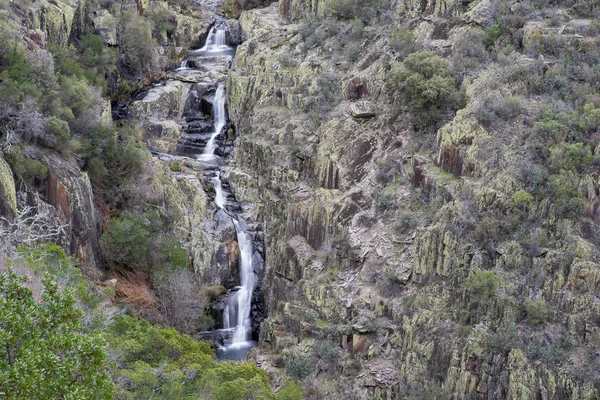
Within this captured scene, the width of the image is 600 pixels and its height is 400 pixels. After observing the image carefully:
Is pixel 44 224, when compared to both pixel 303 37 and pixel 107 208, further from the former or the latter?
pixel 303 37

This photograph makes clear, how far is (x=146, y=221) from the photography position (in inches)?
1367

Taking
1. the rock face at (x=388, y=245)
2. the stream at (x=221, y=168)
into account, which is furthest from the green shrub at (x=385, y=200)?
the stream at (x=221, y=168)

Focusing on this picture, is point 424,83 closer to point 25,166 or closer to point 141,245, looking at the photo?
point 141,245

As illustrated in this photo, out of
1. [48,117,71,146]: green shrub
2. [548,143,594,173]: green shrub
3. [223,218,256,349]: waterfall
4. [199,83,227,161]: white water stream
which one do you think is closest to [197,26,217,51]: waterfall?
[199,83,227,161]: white water stream

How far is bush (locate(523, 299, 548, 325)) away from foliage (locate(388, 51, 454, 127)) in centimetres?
1187

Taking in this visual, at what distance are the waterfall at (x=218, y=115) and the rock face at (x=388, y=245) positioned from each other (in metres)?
2.72

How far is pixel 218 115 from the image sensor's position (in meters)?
47.3

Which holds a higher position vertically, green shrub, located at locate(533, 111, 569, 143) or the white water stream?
green shrub, located at locate(533, 111, 569, 143)

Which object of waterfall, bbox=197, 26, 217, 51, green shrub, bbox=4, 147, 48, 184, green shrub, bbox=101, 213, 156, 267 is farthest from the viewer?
waterfall, bbox=197, 26, 217, 51

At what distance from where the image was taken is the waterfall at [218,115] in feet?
148

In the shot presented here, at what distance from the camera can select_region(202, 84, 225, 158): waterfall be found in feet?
148

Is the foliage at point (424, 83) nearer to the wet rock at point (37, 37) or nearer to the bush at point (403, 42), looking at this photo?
the bush at point (403, 42)

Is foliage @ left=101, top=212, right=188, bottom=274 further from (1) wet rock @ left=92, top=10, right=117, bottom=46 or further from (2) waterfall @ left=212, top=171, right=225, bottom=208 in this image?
(1) wet rock @ left=92, top=10, right=117, bottom=46

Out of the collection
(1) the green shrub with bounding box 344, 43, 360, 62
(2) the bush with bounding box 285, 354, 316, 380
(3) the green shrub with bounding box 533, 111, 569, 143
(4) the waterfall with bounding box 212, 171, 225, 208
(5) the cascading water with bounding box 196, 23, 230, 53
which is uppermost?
(5) the cascading water with bounding box 196, 23, 230, 53
